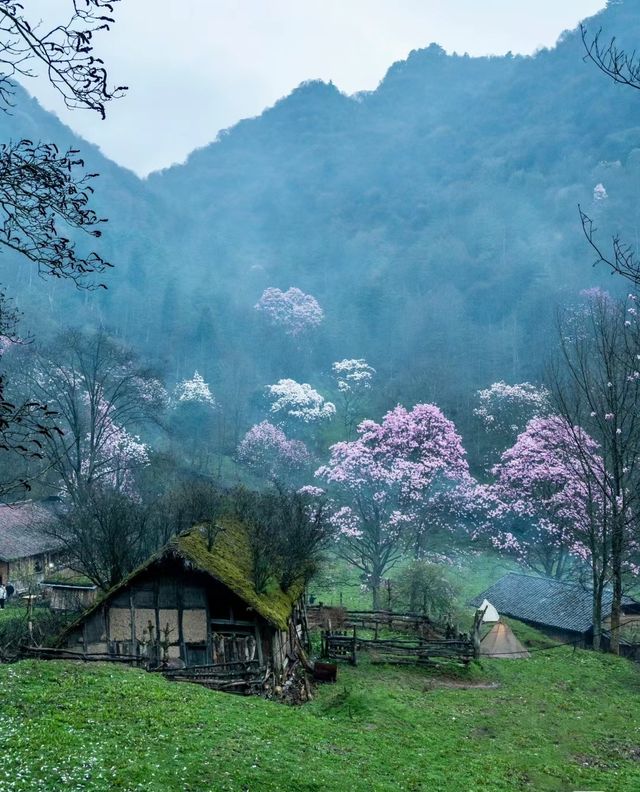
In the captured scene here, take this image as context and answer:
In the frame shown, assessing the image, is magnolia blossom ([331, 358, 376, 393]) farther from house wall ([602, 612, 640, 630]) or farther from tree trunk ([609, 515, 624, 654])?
tree trunk ([609, 515, 624, 654])

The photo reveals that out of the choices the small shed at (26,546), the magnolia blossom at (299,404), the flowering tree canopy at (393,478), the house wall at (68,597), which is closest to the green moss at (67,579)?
the house wall at (68,597)

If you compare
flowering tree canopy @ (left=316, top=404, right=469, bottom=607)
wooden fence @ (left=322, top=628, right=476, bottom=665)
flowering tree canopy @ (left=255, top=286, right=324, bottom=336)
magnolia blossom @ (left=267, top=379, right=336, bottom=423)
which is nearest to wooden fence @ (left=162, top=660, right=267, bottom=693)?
wooden fence @ (left=322, top=628, right=476, bottom=665)

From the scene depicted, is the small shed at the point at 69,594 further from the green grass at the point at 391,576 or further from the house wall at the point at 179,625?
the green grass at the point at 391,576

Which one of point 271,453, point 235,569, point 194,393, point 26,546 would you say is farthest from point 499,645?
point 194,393

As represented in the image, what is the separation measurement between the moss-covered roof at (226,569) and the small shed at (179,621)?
0.22 ft

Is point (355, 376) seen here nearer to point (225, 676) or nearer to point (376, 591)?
point (376, 591)

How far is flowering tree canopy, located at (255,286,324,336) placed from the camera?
8975 centimetres

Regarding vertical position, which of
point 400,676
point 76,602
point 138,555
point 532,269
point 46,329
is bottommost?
point 400,676

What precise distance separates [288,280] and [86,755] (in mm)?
104809

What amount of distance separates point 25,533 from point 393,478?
2514 centimetres

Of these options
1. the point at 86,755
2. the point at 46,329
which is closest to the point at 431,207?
the point at 46,329

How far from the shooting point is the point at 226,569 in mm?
20656

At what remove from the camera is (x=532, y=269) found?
298ft

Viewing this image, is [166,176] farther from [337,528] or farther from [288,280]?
[337,528]
